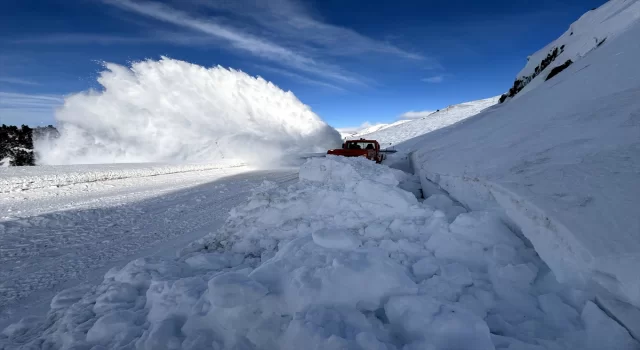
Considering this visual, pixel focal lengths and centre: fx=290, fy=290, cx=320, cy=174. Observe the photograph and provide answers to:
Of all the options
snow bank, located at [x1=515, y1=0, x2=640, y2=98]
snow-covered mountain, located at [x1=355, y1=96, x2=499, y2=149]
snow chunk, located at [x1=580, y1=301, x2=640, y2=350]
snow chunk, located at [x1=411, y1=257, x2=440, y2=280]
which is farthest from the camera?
snow-covered mountain, located at [x1=355, y1=96, x2=499, y2=149]

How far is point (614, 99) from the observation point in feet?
13.2

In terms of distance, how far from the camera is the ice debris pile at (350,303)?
177cm

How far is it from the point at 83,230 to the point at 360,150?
821 centimetres

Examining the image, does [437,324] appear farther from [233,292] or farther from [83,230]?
[83,230]

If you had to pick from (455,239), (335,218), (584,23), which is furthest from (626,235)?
(584,23)

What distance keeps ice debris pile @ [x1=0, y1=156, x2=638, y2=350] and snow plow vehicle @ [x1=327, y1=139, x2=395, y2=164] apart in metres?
7.42

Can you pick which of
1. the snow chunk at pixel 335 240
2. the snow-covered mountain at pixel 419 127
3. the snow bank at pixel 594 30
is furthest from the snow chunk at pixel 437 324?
the snow-covered mountain at pixel 419 127

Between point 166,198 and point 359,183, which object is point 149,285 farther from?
point 166,198

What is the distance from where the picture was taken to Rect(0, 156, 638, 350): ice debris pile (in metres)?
1.77

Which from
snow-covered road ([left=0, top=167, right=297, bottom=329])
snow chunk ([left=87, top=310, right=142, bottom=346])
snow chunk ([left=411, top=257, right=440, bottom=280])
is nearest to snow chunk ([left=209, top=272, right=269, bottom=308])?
snow chunk ([left=87, top=310, right=142, bottom=346])

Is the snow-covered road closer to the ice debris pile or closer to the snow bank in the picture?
the ice debris pile

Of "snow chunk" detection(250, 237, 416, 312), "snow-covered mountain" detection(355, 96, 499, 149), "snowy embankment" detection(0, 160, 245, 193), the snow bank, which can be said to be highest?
the snow bank

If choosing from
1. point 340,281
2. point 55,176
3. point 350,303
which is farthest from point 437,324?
point 55,176

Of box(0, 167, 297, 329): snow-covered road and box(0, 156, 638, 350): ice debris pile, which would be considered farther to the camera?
box(0, 167, 297, 329): snow-covered road
